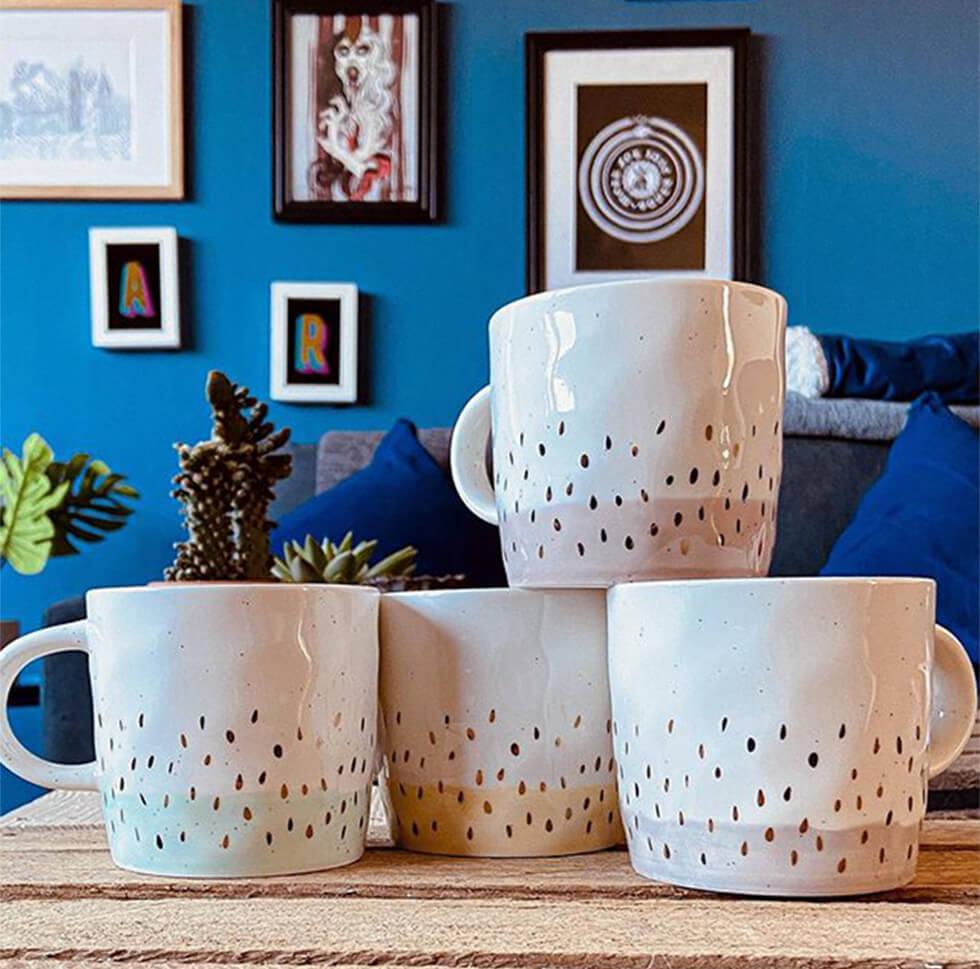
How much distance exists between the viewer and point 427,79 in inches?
101

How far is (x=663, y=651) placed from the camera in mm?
473

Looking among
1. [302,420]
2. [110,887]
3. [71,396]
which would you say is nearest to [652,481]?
[110,887]

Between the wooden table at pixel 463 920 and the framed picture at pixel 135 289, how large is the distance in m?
2.10

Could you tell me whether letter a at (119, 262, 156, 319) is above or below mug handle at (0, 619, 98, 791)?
above

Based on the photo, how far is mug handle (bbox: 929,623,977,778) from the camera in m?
0.51

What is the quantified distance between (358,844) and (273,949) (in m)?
0.15

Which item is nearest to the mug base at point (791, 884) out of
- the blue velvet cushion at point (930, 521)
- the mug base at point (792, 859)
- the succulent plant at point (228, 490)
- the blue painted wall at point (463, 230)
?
the mug base at point (792, 859)

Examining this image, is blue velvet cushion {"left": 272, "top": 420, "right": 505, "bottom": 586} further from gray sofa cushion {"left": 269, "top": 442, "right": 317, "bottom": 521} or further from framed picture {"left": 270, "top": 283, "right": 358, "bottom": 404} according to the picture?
framed picture {"left": 270, "top": 283, "right": 358, "bottom": 404}

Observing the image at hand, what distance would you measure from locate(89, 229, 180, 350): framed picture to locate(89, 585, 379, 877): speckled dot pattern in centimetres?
212

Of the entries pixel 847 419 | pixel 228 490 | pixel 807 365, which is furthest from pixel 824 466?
pixel 228 490

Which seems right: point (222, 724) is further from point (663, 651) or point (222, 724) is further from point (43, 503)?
point (43, 503)

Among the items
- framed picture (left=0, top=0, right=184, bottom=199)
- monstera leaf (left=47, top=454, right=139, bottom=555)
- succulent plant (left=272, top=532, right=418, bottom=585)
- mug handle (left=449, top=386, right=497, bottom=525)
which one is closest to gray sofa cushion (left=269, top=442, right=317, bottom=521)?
monstera leaf (left=47, top=454, right=139, bottom=555)

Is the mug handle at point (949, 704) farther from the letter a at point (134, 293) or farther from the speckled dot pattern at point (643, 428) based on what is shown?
the letter a at point (134, 293)

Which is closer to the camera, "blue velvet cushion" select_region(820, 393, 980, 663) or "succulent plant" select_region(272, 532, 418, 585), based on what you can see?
"succulent plant" select_region(272, 532, 418, 585)
